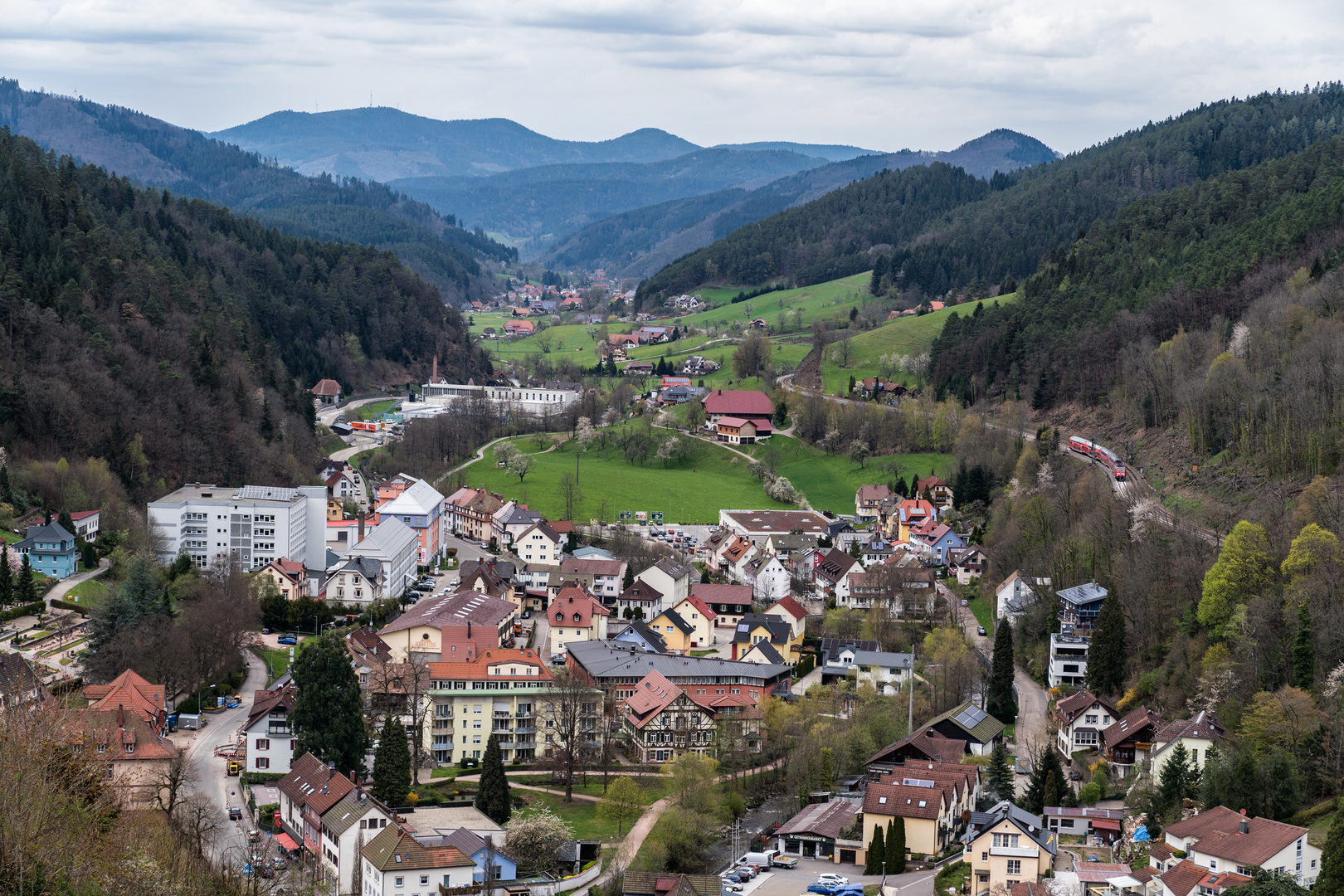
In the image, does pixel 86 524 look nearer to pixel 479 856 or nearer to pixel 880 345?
pixel 479 856

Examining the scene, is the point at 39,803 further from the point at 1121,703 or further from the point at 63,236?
the point at 63,236

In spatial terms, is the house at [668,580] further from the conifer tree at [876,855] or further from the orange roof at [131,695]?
the conifer tree at [876,855]

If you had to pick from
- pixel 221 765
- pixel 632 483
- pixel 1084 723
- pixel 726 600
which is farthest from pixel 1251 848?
pixel 632 483

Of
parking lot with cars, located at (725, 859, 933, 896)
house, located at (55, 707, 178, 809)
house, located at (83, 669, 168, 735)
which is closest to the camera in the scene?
house, located at (55, 707, 178, 809)

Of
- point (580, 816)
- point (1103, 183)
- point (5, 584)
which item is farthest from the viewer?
point (1103, 183)

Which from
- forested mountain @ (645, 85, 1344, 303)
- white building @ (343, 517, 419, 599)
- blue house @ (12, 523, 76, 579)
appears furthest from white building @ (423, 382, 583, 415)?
blue house @ (12, 523, 76, 579)

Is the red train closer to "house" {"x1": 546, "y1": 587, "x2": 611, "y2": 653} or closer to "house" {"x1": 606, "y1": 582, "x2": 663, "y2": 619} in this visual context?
"house" {"x1": 606, "y1": 582, "x2": 663, "y2": 619}

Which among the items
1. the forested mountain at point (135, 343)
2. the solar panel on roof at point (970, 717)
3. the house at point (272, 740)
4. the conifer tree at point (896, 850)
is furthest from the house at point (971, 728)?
the forested mountain at point (135, 343)
